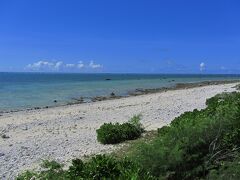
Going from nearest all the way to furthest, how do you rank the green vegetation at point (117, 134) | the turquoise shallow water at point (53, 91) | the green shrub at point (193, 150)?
the green shrub at point (193, 150) < the green vegetation at point (117, 134) < the turquoise shallow water at point (53, 91)

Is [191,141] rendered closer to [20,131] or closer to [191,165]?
[191,165]

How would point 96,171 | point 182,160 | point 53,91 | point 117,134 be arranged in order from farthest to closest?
point 53,91 < point 117,134 < point 182,160 < point 96,171

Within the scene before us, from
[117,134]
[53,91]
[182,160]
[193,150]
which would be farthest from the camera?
[53,91]

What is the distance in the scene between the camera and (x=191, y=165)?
25.0ft

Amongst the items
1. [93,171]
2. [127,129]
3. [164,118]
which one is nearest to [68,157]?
[127,129]

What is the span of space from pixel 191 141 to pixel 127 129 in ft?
21.0

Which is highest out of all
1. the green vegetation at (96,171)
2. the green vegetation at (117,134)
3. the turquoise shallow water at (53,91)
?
the green vegetation at (96,171)

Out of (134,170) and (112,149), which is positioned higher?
(134,170)

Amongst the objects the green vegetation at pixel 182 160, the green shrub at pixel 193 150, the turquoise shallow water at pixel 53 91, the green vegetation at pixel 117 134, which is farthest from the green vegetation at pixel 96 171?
the turquoise shallow water at pixel 53 91

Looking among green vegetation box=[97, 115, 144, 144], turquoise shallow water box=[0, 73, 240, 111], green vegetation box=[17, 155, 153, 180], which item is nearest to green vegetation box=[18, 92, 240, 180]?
green vegetation box=[17, 155, 153, 180]

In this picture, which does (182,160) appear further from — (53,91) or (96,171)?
(53,91)

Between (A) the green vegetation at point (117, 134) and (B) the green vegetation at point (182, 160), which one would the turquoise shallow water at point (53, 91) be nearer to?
(A) the green vegetation at point (117, 134)

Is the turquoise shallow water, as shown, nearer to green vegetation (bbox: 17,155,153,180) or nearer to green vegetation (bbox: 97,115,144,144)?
green vegetation (bbox: 97,115,144,144)

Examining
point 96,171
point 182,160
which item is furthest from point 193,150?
point 96,171
